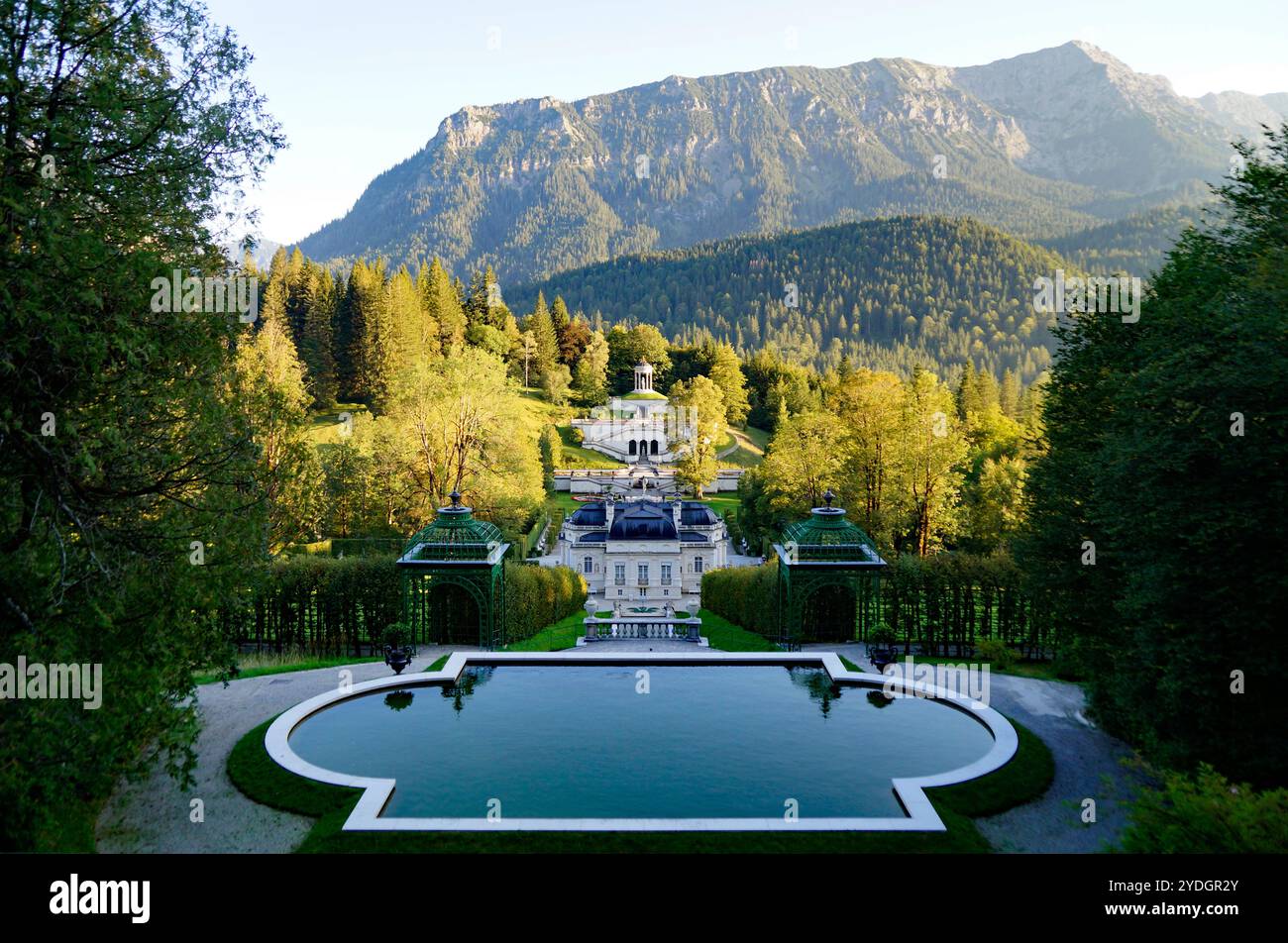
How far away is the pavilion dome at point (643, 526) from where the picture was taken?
135 feet

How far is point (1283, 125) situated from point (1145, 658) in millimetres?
10332

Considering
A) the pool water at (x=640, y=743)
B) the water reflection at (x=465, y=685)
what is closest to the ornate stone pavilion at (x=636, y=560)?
the water reflection at (x=465, y=685)

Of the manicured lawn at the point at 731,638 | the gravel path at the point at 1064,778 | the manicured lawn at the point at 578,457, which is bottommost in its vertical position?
the manicured lawn at the point at 731,638

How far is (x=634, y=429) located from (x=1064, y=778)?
8440 centimetres

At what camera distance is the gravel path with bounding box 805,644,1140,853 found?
34.2ft

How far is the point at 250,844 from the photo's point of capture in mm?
10172

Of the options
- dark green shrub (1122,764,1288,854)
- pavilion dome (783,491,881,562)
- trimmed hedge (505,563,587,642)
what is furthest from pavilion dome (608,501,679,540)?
dark green shrub (1122,764,1288,854)

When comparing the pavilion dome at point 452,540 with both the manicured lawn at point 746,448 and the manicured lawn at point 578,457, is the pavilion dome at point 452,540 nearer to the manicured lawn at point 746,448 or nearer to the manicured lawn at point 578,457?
the manicured lawn at point 578,457

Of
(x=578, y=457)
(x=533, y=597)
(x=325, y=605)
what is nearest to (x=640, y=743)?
(x=325, y=605)

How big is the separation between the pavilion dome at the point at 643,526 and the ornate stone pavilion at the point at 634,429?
49685 millimetres

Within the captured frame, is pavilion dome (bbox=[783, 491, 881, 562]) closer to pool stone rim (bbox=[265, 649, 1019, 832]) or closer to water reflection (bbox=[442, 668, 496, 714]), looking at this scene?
pool stone rim (bbox=[265, 649, 1019, 832])

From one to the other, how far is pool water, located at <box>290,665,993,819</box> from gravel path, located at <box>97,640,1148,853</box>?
118 cm
